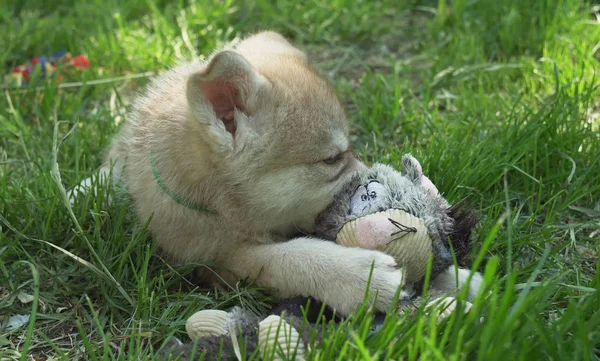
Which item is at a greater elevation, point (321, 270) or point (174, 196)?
point (174, 196)

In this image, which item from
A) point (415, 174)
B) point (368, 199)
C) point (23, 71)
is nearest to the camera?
point (368, 199)

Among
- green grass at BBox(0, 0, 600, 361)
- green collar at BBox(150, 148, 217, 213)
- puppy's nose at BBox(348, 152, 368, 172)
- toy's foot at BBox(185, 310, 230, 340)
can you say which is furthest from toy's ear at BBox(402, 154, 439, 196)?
toy's foot at BBox(185, 310, 230, 340)

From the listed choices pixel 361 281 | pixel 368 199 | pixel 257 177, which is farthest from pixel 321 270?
pixel 257 177

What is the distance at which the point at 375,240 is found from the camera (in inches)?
88.3

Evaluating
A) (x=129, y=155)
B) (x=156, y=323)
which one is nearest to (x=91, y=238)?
(x=129, y=155)

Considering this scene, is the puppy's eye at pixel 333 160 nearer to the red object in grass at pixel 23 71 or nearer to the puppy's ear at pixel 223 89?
the puppy's ear at pixel 223 89

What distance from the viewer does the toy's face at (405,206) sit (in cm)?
228

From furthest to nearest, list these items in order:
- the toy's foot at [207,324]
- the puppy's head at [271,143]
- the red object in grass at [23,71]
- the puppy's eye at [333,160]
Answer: the red object in grass at [23,71], the puppy's eye at [333,160], the puppy's head at [271,143], the toy's foot at [207,324]

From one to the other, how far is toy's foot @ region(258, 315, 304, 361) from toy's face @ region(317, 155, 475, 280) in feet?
1.65

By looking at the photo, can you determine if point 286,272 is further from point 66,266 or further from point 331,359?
point 66,266

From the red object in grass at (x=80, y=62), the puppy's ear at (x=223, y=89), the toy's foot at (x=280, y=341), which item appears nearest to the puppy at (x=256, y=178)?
the puppy's ear at (x=223, y=89)

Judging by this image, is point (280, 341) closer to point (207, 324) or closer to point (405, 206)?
point (207, 324)

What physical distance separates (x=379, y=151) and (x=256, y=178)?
47.4 inches

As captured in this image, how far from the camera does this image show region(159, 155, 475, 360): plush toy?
6.49ft
